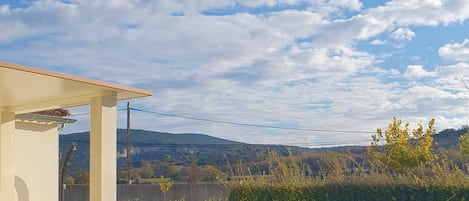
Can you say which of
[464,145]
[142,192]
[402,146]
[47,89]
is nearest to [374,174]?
[402,146]

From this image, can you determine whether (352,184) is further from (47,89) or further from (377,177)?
(47,89)

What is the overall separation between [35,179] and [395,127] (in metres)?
6.91

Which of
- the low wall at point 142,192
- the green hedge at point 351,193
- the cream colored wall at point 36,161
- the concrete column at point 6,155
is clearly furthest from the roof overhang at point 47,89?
the low wall at point 142,192

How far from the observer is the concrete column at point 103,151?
343 inches

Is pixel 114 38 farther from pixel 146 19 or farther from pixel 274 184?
pixel 274 184

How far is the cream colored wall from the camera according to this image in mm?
12930

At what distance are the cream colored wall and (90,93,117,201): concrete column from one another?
4.15m

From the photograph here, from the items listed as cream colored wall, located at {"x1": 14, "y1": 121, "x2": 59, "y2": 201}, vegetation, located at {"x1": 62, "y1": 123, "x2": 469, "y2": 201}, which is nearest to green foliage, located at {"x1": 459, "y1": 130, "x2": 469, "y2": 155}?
vegetation, located at {"x1": 62, "y1": 123, "x2": 469, "y2": 201}

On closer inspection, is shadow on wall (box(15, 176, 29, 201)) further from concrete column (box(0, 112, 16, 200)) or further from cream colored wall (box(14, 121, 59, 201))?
concrete column (box(0, 112, 16, 200))

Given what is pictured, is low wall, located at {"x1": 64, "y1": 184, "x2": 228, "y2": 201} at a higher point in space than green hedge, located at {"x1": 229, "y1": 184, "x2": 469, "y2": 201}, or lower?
higher

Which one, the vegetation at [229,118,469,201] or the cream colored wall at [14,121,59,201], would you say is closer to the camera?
the vegetation at [229,118,469,201]

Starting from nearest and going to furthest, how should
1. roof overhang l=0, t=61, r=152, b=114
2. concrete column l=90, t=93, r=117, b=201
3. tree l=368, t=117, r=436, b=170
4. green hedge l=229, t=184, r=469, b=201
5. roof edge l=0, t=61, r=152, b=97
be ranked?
roof edge l=0, t=61, r=152, b=97 → roof overhang l=0, t=61, r=152, b=114 → concrete column l=90, t=93, r=117, b=201 → green hedge l=229, t=184, r=469, b=201 → tree l=368, t=117, r=436, b=170

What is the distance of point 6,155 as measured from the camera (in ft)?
37.4

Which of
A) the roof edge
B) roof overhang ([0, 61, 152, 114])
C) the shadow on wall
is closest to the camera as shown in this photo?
the roof edge
